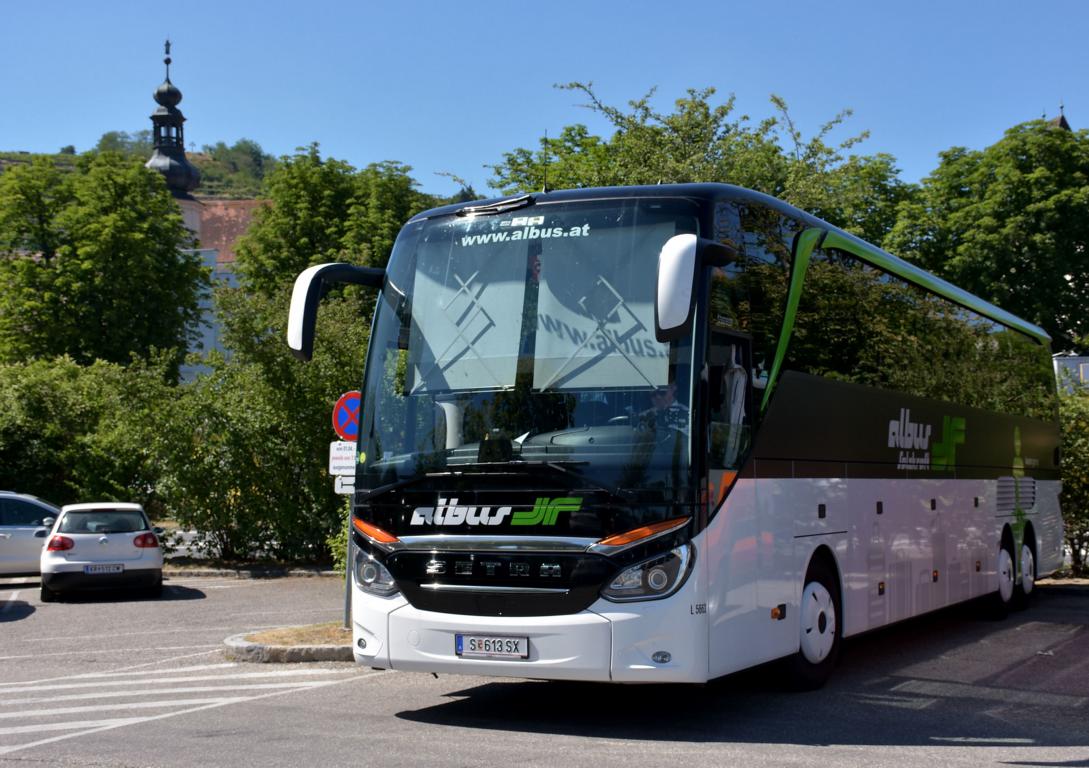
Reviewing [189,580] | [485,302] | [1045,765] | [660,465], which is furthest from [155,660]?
[189,580]

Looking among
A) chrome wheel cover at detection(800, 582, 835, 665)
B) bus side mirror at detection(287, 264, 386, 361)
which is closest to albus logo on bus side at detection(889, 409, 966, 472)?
chrome wheel cover at detection(800, 582, 835, 665)

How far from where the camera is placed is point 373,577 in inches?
376

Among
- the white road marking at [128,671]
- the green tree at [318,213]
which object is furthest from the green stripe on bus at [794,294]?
the green tree at [318,213]

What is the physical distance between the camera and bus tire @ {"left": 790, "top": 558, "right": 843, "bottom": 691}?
1038 cm

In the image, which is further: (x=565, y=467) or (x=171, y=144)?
(x=171, y=144)

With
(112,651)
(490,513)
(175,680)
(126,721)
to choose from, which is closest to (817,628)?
(490,513)

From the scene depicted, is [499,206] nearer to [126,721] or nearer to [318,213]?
[126,721]

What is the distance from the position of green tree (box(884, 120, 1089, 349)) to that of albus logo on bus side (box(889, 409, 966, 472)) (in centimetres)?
3707

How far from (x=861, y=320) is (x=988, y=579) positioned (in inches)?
218

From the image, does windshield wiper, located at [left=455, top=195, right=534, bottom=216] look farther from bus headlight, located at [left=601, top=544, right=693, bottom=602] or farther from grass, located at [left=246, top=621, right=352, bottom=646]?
grass, located at [left=246, top=621, right=352, bottom=646]

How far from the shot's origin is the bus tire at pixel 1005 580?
16.8m

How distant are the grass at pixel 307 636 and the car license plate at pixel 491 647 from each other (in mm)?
4495

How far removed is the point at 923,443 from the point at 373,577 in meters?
6.50

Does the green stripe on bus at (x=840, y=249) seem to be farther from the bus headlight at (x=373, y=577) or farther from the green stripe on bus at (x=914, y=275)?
the bus headlight at (x=373, y=577)
